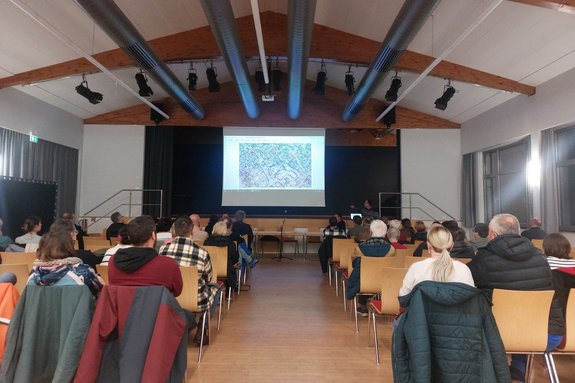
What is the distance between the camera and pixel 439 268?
6.32 ft

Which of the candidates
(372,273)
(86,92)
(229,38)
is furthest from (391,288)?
(86,92)

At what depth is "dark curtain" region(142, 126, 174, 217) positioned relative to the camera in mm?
9844

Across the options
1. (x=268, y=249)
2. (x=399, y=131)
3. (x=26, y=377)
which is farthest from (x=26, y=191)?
(x=399, y=131)

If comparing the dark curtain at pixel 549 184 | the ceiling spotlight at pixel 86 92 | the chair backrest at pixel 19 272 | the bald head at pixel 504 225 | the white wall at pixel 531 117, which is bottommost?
the chair backrest at pixel 19 272

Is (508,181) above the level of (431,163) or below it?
below

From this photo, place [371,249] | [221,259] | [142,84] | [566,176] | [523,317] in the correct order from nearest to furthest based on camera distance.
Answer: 1. [523,317]
2. [371,249]
3. [221,259]
4. [566,176]
5. [142,84]

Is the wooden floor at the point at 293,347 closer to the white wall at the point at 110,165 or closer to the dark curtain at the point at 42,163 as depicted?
the dark curtain at the point at 42,163

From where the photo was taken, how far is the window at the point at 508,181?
732cm

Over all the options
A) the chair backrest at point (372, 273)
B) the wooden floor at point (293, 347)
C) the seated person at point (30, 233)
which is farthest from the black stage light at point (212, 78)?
the chair backrest at point (372, 273)

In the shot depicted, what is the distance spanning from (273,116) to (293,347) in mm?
7616

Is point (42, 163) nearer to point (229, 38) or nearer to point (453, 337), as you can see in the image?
point (229, 38)

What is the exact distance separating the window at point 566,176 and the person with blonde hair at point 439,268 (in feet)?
18.4

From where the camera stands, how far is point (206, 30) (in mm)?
6984

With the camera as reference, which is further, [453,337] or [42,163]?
[42,163]
